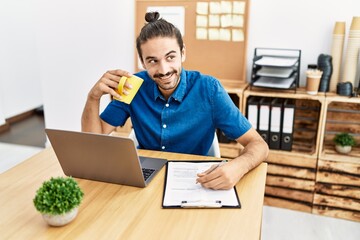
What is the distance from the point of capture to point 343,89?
2.14 metres

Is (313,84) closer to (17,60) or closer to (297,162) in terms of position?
(297,162)

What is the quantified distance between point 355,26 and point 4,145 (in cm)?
332

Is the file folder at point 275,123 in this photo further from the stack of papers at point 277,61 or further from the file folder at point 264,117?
the stack of papers at point 277,61

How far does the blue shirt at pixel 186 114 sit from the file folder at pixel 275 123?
0.84m

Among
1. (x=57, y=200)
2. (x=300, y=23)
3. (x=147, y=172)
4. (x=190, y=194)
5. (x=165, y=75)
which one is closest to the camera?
(x=57, y=200)

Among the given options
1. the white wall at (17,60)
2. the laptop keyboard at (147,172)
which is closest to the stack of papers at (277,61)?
the laptop keyboard at (147,172)

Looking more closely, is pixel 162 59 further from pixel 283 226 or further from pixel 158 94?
pixel 283 226

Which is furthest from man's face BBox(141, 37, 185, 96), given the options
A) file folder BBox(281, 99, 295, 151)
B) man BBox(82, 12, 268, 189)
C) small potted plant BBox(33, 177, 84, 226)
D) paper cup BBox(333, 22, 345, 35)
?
paper cup BBox(333, 22, 345, 35)

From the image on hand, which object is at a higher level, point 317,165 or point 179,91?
point 179,91

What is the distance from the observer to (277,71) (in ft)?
7.40

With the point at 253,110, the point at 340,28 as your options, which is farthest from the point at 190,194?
the point at 340,28

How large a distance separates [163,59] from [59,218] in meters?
0.77

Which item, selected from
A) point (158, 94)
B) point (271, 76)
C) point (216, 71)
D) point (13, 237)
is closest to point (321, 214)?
point (271, 76)

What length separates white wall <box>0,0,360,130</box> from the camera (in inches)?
91.5
